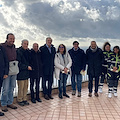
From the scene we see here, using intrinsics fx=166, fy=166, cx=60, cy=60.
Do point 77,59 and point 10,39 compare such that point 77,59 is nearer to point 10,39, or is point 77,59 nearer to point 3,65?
point 10,39

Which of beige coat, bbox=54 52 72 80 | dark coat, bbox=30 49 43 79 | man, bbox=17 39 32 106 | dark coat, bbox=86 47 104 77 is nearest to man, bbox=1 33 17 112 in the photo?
man, bbox=17 39 32 106

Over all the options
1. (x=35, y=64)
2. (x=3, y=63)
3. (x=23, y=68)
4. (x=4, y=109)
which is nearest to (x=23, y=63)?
(x=23, y=68)

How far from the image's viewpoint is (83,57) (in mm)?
5172

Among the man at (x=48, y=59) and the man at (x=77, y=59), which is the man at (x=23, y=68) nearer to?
the man at (x=48, y=59)

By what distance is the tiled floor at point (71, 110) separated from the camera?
12.2ft

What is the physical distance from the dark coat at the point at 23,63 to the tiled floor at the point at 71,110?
814mm

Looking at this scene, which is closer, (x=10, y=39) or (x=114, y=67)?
(x=10, y=39)

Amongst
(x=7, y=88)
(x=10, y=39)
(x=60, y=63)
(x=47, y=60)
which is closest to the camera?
(x=10, y=39)

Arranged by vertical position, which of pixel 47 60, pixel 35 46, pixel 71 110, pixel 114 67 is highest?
pixel 35 46

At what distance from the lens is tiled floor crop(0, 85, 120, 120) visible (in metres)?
3.73

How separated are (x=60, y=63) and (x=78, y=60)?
1.90 feet

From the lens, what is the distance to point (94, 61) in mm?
5094

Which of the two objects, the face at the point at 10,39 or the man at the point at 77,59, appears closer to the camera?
the face at the point at 10,39

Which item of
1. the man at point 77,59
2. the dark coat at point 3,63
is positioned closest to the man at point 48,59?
the man at point 77,59
